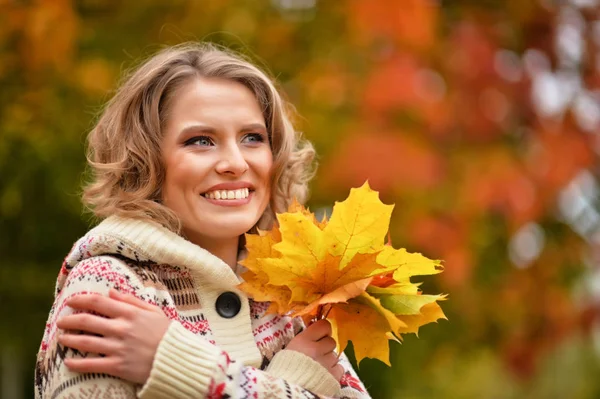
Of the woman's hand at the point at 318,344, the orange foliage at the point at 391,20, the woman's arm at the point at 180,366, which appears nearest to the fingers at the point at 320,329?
the woman's hand at the point at 318,344

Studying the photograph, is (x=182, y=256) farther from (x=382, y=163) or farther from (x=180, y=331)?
(x=382, y=163)

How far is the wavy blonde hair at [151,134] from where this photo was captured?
2381mm

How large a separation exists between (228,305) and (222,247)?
0.56ft

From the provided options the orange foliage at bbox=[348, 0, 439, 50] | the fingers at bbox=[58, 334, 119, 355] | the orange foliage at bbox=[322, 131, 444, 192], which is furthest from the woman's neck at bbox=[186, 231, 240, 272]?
the orange foliage at bbox=[348, 0, 439, 50]

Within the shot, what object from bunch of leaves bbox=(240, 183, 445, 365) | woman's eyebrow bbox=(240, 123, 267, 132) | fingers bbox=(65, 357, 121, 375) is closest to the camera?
fingers bbox=(65, 357, 121, 375)

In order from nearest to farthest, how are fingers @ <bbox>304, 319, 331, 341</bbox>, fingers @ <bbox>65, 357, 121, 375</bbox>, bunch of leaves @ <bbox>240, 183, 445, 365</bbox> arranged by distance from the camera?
fingers @ <bbox>65, 357, 121, 375</bbox> → bunch of leaves @ <bbox>240, 183, 445, 365</bbox> → fingers @ <bbox>304, 319, 331, 341</bbox>

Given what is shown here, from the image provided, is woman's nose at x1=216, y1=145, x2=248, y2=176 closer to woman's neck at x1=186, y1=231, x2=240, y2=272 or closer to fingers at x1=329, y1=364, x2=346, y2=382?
woman's neck at x1=186, y1=231, x2=240, y2=272

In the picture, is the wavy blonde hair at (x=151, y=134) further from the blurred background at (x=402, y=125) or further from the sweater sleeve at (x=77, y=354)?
the blurred background at (x=402, y=125)

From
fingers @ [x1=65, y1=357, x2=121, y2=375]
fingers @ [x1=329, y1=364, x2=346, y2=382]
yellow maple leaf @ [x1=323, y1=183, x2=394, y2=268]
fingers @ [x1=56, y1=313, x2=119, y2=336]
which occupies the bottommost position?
fingers @ [x1=329, y1=364, x2=346, y2=382]

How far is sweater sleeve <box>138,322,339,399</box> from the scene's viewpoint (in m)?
2.03

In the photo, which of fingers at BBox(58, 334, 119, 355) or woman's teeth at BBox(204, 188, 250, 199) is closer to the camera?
fingers at BBox(58, 334, 119, 355)

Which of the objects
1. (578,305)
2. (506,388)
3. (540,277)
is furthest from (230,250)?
(506,388)

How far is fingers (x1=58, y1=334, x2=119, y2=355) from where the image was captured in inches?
80.0

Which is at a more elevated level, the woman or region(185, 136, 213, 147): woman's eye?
region(185, 136, 213, 147): woman's eye
